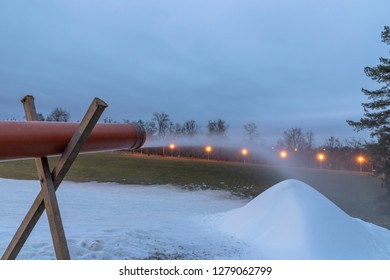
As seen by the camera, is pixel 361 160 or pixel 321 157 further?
pixel 321 157

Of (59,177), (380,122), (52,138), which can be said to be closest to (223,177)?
(380,122)

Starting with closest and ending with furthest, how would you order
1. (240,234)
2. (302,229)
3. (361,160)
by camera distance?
(302,229) < (240,234) < (361,160)

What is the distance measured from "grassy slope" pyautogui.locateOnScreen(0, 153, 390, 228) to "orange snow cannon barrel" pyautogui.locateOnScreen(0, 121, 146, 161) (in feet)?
67.4

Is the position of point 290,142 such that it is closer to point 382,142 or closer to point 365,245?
point 382,142

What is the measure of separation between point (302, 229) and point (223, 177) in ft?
75.8

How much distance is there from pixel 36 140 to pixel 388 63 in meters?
25.5

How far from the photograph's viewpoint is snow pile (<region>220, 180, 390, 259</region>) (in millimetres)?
8375

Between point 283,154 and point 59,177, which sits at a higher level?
point 283,154

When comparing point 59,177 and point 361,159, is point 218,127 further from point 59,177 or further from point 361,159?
point 59,177

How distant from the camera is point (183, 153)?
Result: 50719mm

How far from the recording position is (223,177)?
32.2 m

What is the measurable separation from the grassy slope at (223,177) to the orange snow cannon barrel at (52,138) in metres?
20.6

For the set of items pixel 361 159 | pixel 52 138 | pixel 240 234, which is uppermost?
pixel 52 138

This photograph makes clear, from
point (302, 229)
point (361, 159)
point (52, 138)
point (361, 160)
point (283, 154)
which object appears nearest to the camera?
point (52, 138)
